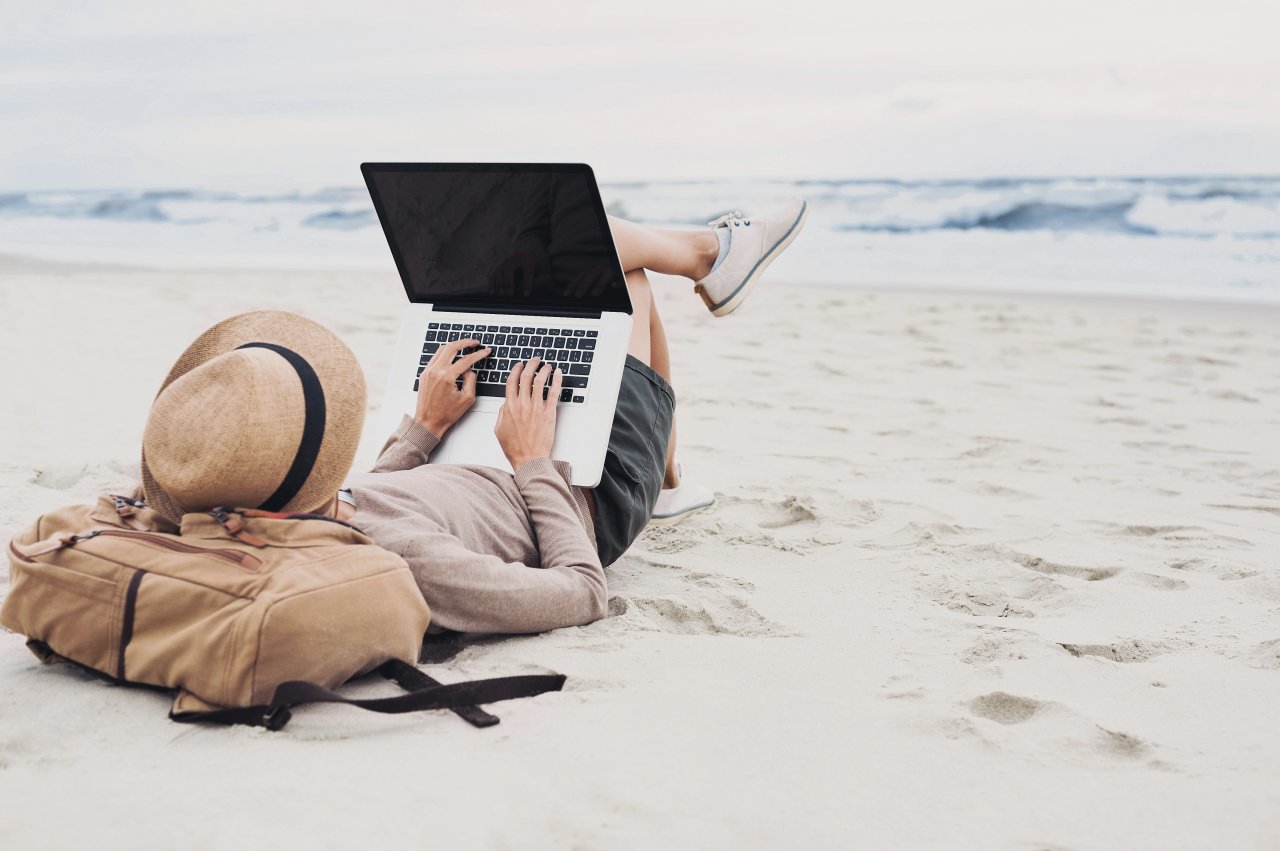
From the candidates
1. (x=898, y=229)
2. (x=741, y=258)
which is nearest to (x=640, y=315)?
(x=741, y=258)

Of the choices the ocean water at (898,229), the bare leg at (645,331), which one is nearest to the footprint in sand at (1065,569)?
the bare leg at (645,331)

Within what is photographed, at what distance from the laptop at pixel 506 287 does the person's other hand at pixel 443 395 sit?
33 millimetres

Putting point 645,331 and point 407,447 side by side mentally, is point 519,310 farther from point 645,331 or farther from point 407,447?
point 407,447

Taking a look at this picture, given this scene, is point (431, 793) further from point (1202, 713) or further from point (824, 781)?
point (1202, 713)

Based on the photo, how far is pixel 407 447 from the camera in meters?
2.79

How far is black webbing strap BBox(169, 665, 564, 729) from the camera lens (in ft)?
6.17

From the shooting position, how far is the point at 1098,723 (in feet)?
6.81

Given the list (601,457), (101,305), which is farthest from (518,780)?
(101,305)

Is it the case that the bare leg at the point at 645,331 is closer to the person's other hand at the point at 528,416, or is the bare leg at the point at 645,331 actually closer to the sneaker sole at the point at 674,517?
the sneaker sole at the point at 674,517

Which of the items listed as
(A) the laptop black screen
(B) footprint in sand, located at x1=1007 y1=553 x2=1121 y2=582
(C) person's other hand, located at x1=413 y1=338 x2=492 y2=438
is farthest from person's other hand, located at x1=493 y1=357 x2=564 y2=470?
(B) footprint in sand, located at x1=1007 y1=553 x2=1121 y2=582

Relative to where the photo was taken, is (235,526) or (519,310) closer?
(235,526)

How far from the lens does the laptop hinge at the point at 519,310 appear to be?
296 cm

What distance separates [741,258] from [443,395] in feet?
3.64

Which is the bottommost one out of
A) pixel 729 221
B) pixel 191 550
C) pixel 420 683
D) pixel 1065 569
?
pixel 1065 569
